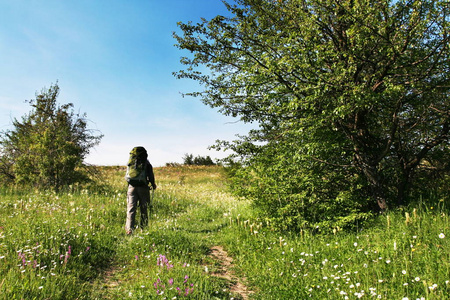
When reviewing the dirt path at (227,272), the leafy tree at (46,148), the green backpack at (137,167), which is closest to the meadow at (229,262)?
the dirt path at (227,272)

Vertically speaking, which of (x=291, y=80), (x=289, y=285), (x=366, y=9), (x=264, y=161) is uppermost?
(x=366, y=9)

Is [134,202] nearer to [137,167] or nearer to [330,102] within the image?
[137,167]

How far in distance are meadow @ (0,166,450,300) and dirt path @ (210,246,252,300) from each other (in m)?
0.02

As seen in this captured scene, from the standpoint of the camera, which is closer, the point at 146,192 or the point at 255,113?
the point at 255,113

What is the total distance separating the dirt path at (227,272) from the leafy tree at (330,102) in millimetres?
1589

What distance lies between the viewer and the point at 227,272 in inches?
209

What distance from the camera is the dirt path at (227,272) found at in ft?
14.9

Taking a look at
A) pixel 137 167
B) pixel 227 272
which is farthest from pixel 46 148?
pixel 227 272

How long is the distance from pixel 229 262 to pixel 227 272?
22.8 inches

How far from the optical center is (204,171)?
33.6 metres

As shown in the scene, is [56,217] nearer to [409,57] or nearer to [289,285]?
[289,285]

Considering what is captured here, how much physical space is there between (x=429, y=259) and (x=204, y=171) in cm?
3033

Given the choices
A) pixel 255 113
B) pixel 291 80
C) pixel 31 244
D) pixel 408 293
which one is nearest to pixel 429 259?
pixel 408 293

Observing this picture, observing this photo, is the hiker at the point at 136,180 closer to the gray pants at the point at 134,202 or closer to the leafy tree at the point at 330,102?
the gray pants at the point at 134,202
